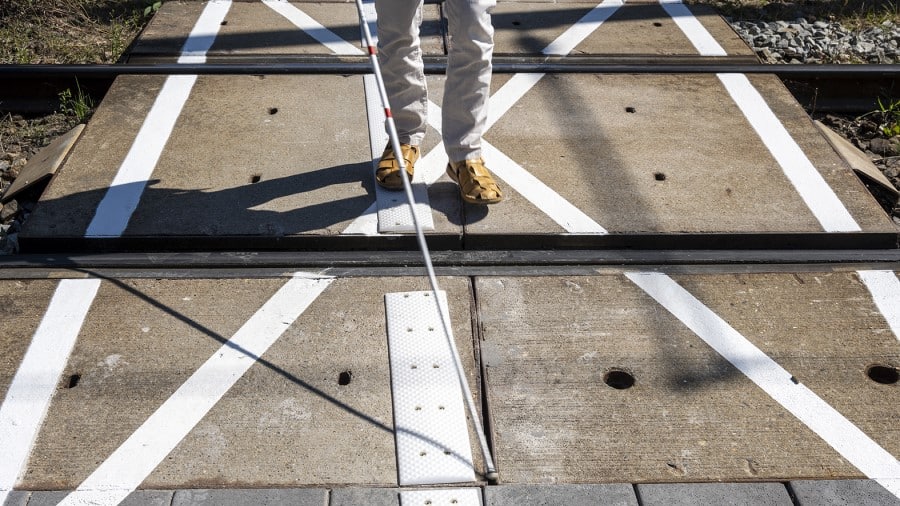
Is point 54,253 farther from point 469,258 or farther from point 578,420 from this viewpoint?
point 578,420

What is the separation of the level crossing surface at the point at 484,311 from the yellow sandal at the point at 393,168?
0.30ft

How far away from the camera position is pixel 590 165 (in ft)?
13.0

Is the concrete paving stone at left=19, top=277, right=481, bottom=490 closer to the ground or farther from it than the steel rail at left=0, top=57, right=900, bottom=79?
closer to the ground

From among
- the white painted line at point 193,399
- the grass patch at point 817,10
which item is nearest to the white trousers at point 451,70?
the white painted line at point 193,399

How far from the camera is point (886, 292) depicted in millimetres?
3322

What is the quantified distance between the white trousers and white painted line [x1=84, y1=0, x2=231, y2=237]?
124 centimetres

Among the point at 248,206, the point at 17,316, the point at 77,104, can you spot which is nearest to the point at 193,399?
the point at 17,316

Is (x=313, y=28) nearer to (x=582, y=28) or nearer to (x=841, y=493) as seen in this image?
(x=582, y=28)

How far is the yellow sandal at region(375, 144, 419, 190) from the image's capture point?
3.66 m

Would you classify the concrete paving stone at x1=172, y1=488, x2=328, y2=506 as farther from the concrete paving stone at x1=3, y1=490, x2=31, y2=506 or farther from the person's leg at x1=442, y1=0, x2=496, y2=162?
the person's leg at x1=442, y1=0, x2=496, y2=162

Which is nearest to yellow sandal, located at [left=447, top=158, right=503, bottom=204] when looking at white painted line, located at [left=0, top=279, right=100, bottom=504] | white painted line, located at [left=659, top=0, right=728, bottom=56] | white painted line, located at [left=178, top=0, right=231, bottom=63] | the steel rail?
the steel rail

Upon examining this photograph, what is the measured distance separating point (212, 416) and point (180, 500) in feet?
1.10

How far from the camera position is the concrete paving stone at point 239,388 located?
8.37 feet

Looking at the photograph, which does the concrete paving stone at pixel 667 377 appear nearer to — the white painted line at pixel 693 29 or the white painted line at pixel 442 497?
the white painted line at pixel 442 497
